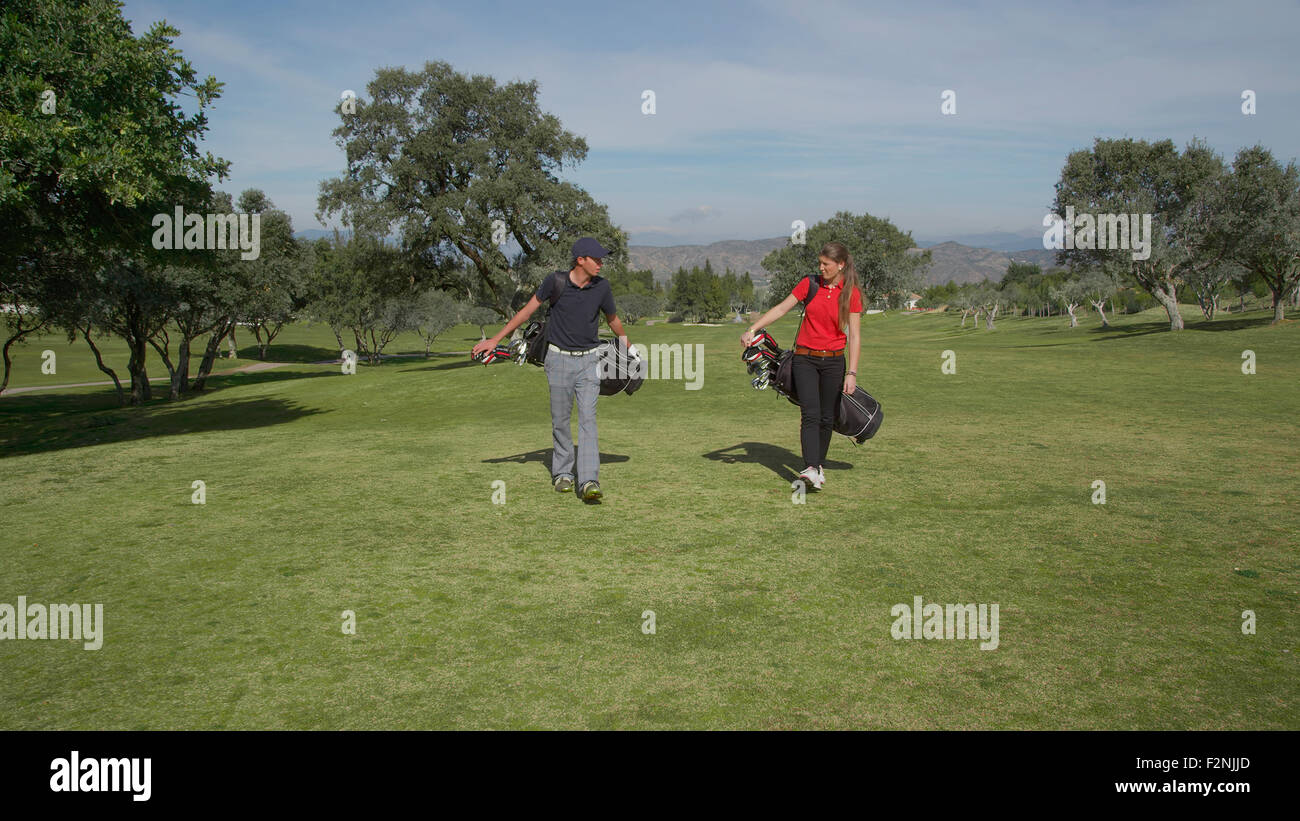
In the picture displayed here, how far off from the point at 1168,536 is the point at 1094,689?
3.90 meters

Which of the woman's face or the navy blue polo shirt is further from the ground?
the woman's face

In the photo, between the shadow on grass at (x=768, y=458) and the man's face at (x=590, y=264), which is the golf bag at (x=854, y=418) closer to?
the shadow on grass at (x=768, y=458)

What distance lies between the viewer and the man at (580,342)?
9047mm

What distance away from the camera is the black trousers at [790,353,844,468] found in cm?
946

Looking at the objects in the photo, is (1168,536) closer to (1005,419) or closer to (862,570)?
(862,570)

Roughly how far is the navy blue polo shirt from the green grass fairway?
1.89 m

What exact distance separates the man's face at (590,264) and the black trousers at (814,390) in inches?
106

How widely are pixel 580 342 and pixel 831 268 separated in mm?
3139

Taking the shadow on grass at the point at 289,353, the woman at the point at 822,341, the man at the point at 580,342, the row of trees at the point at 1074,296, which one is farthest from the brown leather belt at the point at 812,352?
the shadow on grass at the point at 289,353

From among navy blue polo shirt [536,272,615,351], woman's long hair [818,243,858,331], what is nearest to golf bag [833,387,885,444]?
woman's long hair [818,243,858,331]

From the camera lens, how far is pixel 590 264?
8.97m

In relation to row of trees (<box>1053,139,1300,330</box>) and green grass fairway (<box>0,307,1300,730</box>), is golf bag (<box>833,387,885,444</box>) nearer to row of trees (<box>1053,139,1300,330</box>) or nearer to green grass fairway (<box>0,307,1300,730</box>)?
green grass fairway (<box>0,307,1300,730</box>)

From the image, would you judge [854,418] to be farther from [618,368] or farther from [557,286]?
[557,286]
